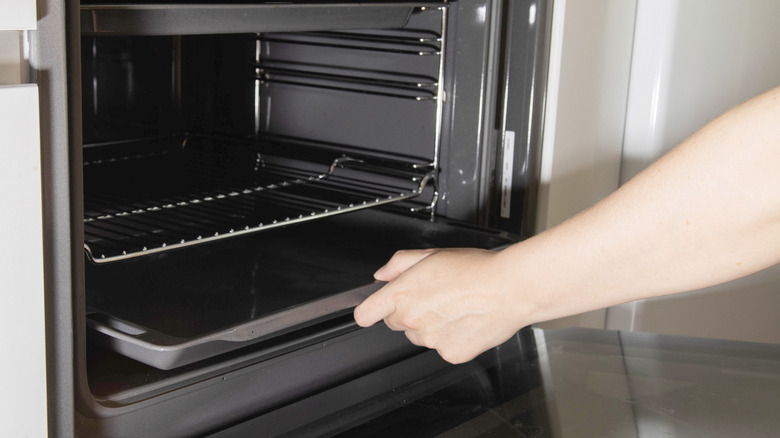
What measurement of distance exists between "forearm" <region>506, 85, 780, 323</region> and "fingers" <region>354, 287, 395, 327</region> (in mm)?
138

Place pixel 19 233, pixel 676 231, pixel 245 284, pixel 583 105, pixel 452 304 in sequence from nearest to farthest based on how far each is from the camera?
1. pixel 19 233
2. pixel 676 231
3. pixel 452 304
4. pixel 245 284
5. pixel 583 105

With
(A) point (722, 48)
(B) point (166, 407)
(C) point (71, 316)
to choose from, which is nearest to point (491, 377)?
(B) point (166, 407)

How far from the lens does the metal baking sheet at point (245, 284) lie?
2.53 feet

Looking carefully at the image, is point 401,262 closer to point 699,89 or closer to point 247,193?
point 247,193

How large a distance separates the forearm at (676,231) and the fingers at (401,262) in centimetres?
12

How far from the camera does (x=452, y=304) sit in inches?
35.9

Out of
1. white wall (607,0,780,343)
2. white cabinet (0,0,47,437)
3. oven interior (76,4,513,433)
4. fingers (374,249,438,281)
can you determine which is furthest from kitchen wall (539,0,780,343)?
white cabinet (0,0,47,437)

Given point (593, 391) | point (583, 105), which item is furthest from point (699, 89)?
point (593, 391)

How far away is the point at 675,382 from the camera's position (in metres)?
1.03

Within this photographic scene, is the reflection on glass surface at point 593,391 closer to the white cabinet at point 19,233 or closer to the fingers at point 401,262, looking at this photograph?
the fingers at point 401,262

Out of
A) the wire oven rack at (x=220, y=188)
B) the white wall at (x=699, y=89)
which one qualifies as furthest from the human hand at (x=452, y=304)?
the white wall at (x=699, y=89)

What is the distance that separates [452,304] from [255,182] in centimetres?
57

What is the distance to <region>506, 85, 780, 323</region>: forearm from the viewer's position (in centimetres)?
71

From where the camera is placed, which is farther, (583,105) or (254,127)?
(254,127)
